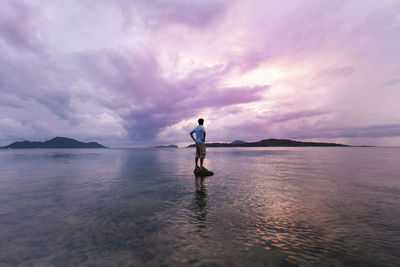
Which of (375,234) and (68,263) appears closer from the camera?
(68,263)

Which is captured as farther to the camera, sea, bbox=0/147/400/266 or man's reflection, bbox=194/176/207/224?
man's reflection, bbox=194/176/207/224

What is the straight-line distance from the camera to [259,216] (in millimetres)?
7348

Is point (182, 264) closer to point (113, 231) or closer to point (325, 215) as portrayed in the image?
point (113, 231)

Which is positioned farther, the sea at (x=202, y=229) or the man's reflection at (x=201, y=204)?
the man's reflection at (x=201, y=204)

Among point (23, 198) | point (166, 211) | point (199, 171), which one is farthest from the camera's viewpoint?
point (199, 171)

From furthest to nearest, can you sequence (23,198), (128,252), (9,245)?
(23,198), (9,245), (128,252)

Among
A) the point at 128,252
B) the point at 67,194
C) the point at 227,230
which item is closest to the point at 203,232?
the point at 227,230

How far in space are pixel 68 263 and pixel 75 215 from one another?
3.86 meters

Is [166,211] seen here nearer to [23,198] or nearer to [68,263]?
[68,263]

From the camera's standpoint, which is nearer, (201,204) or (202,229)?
(202,229)

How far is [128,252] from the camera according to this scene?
4840mm

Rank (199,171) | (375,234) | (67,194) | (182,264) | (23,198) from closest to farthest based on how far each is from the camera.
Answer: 1. (182,264)
2. (375,234)
3. (23,198)
4. (67,194)
5. (199,171)

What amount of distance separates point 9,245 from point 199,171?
13.2 m

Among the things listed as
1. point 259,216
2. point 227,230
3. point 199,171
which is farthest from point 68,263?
point 199,171
